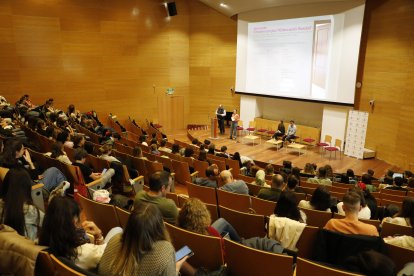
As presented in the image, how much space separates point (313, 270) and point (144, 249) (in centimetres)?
110

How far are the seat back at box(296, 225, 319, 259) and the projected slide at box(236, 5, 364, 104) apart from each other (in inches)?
334

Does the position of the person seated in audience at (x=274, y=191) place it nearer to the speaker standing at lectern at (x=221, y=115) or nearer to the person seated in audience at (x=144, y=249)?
the person seated in audience at (x=144, y=249)

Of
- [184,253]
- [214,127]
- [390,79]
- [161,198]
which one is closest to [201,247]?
[184,253]

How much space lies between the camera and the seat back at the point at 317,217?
11.3 ft

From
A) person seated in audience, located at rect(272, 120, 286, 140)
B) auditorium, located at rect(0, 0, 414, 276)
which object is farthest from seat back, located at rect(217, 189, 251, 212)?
person seated in audience, located at rect(272, 120, 286, 140)

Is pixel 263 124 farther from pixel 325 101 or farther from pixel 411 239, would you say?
pixel 411 239

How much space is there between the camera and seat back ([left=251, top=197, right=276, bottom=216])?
3.71m

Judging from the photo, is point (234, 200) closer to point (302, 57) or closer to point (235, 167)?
point (235, 167)

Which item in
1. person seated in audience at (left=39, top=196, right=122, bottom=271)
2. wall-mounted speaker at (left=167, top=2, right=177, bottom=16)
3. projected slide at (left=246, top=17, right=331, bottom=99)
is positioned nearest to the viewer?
person seated in audience at (left=39, top=196, right=122, bottom=271)

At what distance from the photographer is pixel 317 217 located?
3.48 meters

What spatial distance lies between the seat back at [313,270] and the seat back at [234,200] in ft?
5.81

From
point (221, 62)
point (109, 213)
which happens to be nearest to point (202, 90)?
point (221, 62)

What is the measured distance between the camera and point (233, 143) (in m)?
11.6

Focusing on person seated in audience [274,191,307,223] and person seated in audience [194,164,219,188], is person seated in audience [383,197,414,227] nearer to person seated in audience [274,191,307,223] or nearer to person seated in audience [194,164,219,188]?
person seated in audience [274,191,307,223]
